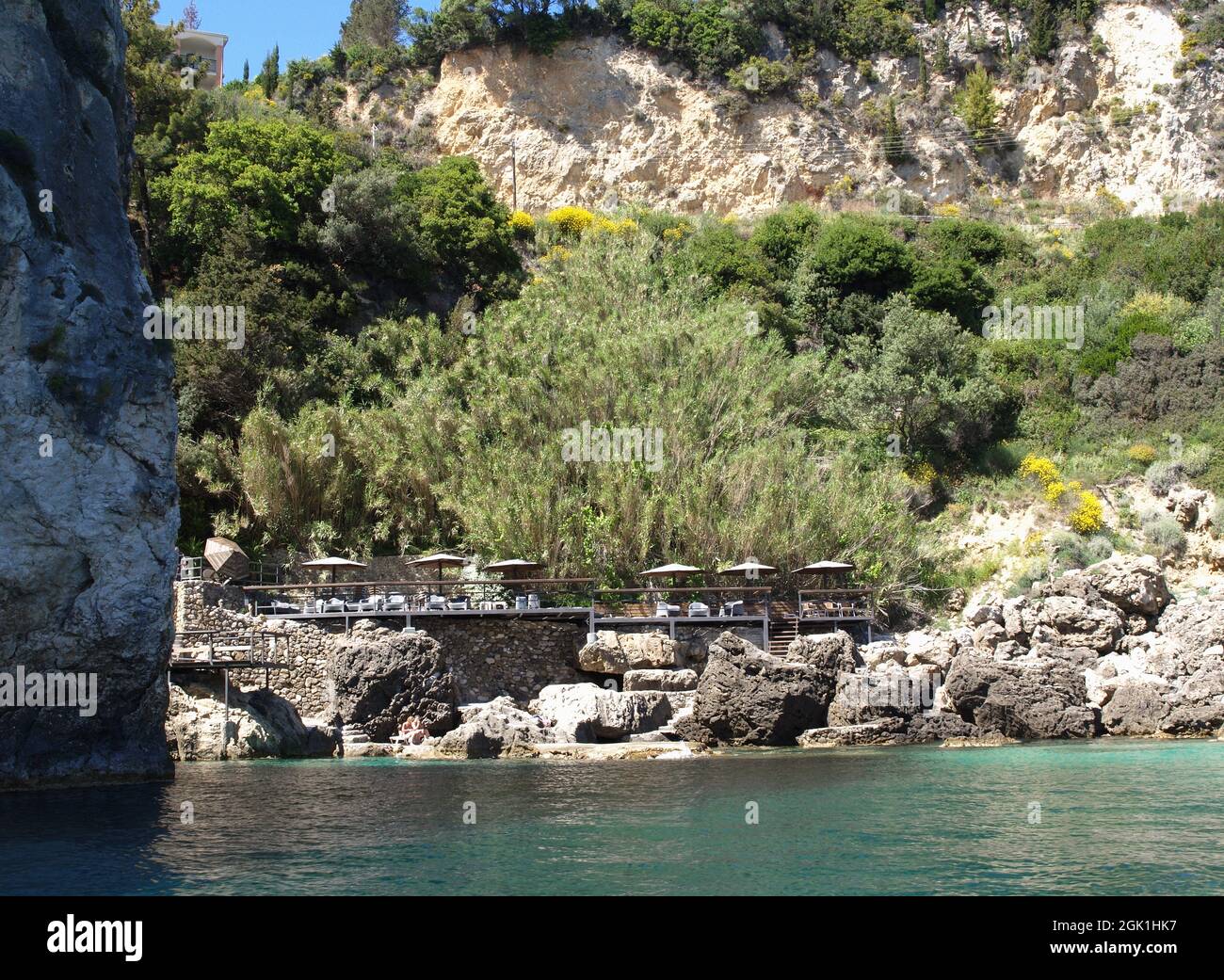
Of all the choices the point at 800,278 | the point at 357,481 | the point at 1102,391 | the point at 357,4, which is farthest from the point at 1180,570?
the point at 357,4

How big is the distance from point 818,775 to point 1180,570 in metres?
19.8

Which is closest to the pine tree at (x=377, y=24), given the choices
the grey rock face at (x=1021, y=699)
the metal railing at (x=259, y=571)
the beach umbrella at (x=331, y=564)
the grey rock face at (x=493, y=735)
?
the metal railing at (x=259, y=571)

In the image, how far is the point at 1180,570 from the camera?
33344mm

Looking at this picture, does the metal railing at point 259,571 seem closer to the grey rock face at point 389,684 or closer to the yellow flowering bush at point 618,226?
the grey rock face at point 389,684

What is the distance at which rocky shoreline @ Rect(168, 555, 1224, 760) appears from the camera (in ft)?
76.2

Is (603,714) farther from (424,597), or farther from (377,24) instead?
(377,24)

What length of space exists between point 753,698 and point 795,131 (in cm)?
3970

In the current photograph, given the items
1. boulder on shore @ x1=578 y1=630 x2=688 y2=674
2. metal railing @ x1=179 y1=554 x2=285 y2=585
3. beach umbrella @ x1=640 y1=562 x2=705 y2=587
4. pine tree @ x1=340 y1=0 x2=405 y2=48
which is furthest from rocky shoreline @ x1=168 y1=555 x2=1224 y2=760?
pine tree @ x1=340 y1=0 x2=405 y2=48

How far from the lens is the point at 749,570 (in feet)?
95.1

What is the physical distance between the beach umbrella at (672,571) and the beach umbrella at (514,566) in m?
2.70

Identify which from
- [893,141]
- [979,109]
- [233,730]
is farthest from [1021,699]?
[979,109]

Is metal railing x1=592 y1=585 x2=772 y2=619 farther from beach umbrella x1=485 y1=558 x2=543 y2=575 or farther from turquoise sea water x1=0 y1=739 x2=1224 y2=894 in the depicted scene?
turquoise sea water x1=0 y1=739 x2=1224 y2=894

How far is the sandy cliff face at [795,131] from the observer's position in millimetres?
55750

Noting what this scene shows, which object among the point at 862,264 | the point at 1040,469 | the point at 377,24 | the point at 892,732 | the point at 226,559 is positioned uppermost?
the point at 377,24
